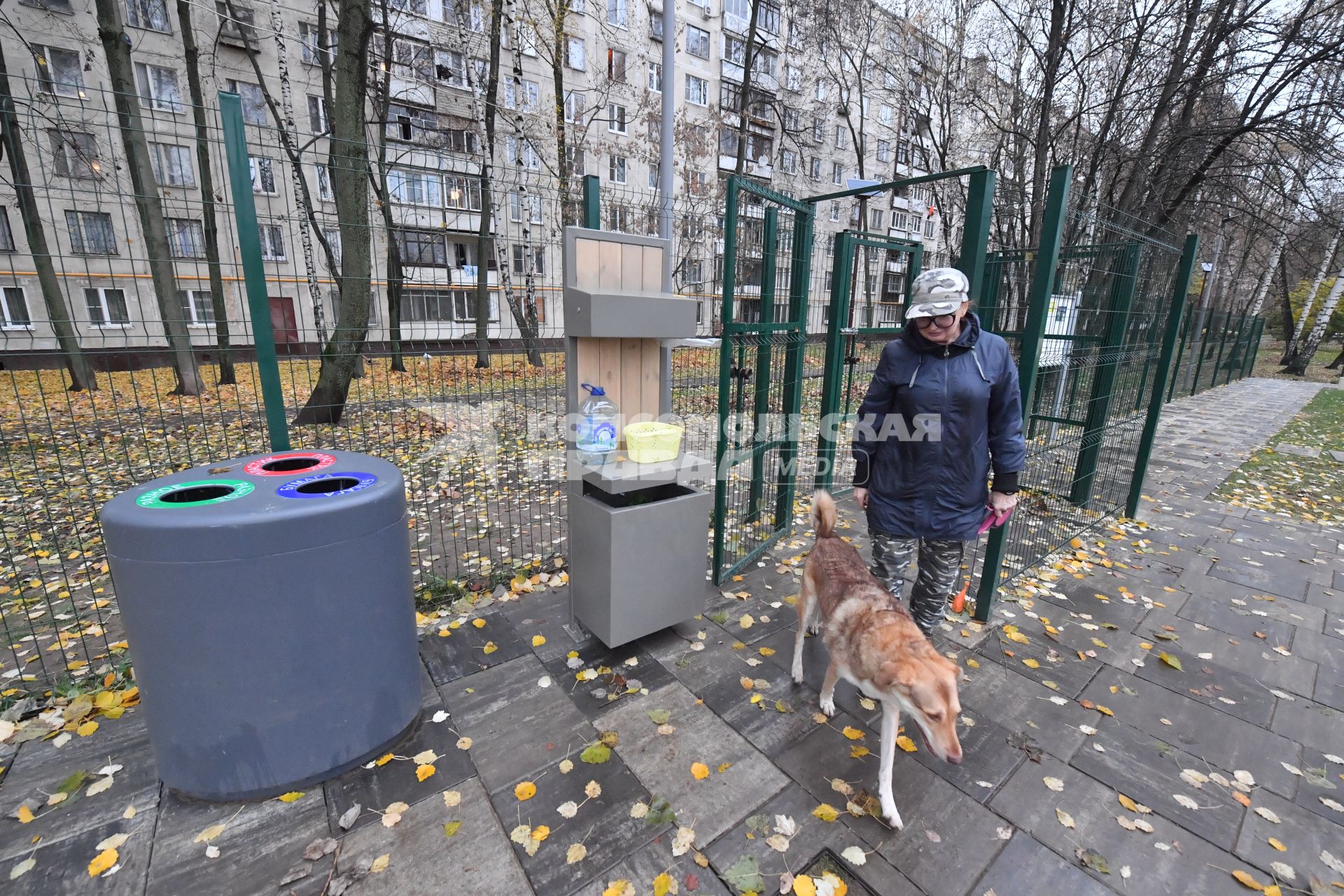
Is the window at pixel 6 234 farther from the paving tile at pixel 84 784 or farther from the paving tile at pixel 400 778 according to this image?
the paving tile at pixel 400 778

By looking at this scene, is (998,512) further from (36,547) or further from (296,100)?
(296,100)

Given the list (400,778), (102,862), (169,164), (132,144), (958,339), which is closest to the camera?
(102,862)

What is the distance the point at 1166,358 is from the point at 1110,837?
4.82 metres

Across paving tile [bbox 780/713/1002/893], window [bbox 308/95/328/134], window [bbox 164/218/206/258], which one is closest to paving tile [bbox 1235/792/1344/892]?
paving tile [bbox 780/713/1002/893]

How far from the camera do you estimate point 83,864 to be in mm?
1829

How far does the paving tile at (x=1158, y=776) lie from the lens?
2115mm

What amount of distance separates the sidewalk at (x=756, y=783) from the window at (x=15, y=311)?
1.94 meters

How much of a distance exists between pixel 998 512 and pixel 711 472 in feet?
5.09

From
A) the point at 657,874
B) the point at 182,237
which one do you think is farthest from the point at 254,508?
the point at 182,237

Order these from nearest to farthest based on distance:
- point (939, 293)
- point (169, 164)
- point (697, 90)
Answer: point (939, 293) → point (169, 164) → point (697, 90)

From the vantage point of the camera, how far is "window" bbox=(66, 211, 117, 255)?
2615mm

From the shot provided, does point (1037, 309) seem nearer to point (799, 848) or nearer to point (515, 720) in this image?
point (799, 848)

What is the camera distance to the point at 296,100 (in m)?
18.7

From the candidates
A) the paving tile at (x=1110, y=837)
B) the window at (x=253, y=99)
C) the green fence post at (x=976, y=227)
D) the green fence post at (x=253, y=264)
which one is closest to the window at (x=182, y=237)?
the green fence post at (x=253, y=264)
